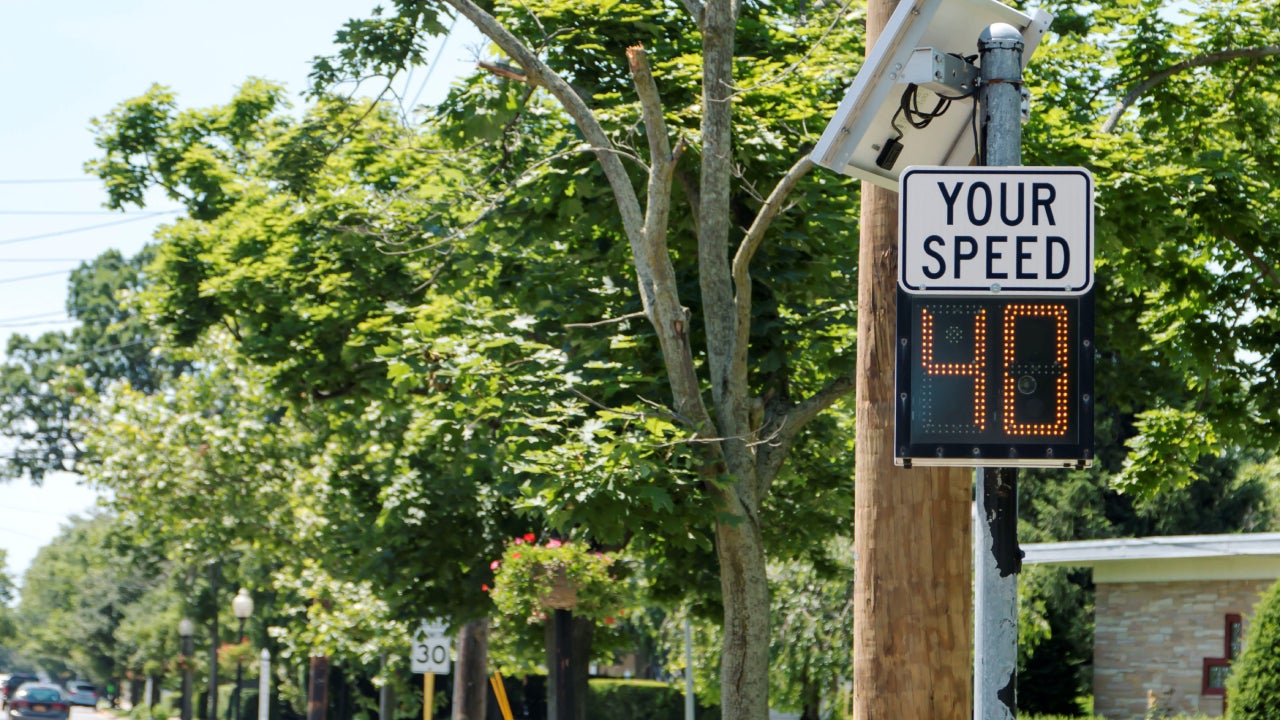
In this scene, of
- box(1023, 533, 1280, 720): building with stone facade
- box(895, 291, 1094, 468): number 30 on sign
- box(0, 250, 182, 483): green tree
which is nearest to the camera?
box(895, 291, 1094, 468): number 30 on sign

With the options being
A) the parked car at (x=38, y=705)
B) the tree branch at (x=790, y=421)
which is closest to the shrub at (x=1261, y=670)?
the tree branch at (x=790, y=421)

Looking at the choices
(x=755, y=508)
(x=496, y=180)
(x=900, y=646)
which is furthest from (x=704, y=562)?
(x=900, y=646)

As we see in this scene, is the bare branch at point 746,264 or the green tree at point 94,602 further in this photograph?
the green tree at point 94,602

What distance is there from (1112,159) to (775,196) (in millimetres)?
2992

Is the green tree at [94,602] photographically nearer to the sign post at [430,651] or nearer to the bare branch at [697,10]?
the sign post at [430,651]

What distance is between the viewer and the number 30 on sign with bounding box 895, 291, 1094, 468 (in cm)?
468

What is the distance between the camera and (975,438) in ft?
15.4

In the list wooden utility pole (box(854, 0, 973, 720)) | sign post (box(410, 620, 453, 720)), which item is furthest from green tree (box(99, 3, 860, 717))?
sign post (box(410, 620, 453, 720))

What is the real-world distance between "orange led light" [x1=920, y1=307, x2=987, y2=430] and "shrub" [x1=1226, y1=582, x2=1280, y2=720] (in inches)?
579

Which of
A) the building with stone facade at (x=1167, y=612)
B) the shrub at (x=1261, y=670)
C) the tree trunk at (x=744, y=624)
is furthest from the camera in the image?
the building with stone facade at (x=1167, y=612)

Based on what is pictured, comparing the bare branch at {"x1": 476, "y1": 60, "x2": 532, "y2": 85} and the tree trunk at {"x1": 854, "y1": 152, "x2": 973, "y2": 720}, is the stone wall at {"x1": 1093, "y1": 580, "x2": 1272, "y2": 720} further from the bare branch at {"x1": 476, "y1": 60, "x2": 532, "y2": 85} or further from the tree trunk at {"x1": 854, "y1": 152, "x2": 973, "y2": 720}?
the tree trunk at {"x1": 854, "y1": 152, "x2": 973, "y2": 720}

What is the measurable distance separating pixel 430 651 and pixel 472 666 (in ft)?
15.1

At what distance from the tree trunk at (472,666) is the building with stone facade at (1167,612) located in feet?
30.4

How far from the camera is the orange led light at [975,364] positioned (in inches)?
185
